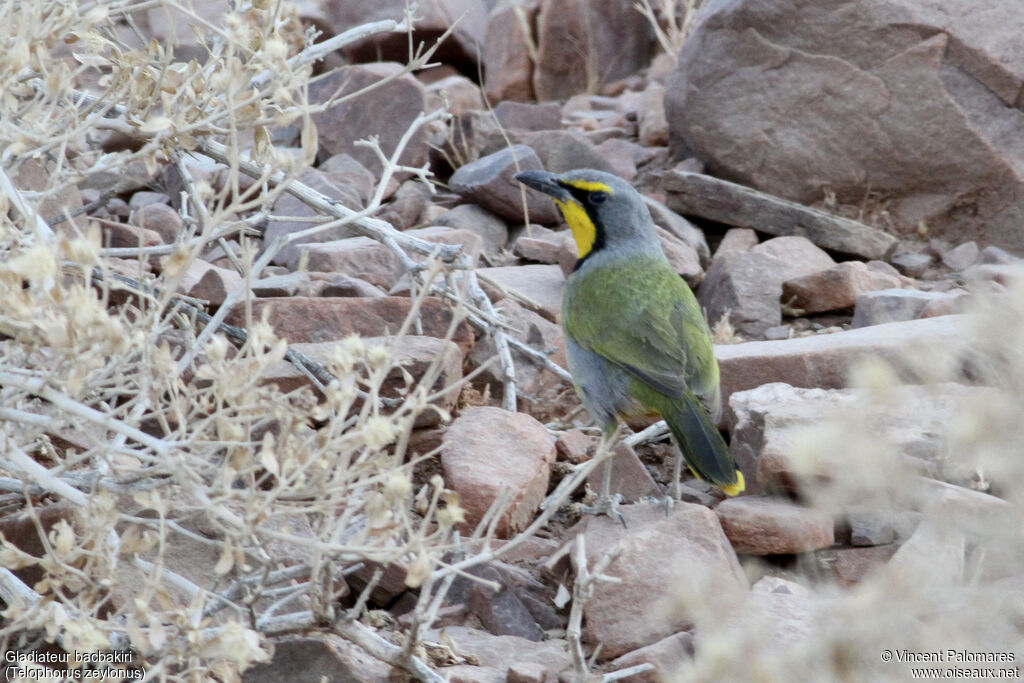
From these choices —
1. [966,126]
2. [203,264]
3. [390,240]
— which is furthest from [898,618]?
[966,126]

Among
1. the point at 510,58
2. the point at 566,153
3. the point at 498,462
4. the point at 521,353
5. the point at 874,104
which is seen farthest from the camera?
the point at 510,58

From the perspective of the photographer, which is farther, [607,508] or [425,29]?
[425,29]

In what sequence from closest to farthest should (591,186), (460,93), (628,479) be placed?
1. (628,479)
2. (591,186)
3. (460,93)

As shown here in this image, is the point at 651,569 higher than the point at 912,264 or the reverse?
higher

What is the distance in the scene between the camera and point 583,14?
364 inches

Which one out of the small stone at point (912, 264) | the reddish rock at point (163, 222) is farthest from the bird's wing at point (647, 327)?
the small stone at point (912, 264)

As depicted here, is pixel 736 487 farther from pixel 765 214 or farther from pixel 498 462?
pixel 765 214

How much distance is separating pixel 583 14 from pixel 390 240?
5.78m

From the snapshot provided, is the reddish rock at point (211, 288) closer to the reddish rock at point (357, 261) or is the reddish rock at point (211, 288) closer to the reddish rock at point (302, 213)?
the reddish rock at point (357, 261)

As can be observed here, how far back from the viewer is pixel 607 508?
3924 mm

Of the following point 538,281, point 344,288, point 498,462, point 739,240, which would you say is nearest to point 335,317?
point 344,288

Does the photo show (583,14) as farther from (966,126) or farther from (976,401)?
(976,401)

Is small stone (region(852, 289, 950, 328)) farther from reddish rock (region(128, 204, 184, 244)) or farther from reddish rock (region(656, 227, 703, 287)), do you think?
reddish rock (region(128, 204, 184, 244))

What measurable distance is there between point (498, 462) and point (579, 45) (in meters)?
5.95
